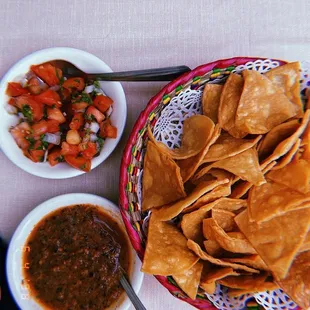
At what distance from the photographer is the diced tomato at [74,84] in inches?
59.1

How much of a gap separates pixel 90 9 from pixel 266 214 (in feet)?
3.25

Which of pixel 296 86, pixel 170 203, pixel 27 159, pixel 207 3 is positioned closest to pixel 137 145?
pixel 170 203

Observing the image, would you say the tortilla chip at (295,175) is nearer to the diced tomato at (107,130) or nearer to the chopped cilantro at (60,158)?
the diced tomato at (107,130)

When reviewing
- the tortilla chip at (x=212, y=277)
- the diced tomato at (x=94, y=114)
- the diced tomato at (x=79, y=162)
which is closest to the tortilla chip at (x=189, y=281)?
the tortilla chip at (x=212, y=277)

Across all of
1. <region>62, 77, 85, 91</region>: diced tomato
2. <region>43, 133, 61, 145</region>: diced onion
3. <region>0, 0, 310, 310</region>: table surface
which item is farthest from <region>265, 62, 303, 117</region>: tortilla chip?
<region>43, 133, 61, 145</region>: diced onion

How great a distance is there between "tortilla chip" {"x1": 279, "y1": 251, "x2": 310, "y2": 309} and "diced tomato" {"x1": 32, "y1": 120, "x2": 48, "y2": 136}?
0.91 meters

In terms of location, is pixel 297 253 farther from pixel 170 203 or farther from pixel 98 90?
pixel 98 90

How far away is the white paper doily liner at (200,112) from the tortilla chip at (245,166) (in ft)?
0.67

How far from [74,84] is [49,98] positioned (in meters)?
0.10

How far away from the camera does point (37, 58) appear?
148cm

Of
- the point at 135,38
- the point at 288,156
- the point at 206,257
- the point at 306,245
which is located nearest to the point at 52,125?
the point at 135,38

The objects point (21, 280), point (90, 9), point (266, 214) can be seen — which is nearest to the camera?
point (266, 214)

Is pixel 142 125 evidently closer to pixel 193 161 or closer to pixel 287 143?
pixel 193 161

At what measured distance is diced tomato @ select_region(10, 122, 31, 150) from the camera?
1471 mm
